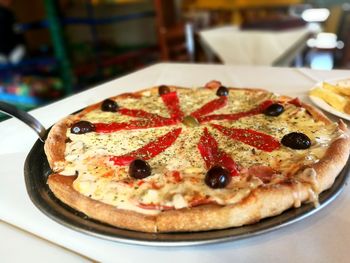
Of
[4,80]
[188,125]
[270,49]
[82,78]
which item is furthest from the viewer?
[82,78]

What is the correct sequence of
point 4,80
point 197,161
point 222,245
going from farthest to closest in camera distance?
point 4,80 → point 197,161 → point 222,245

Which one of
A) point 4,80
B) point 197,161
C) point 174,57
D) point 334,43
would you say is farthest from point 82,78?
point 334,43

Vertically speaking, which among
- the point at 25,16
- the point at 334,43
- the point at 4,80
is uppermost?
the point at 25,16

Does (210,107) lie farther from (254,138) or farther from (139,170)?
(139,170)

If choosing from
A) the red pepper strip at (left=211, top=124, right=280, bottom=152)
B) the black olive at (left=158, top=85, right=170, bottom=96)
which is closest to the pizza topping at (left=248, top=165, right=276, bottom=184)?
the red pepper strip at (left=211, top=124, right=280, bottom=152)

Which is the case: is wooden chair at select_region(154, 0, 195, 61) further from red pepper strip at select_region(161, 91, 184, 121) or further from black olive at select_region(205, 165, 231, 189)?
black olive at select_region(205, 165, 231, 189)

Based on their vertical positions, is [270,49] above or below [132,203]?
below

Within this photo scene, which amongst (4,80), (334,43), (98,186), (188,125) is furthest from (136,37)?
(98,186)

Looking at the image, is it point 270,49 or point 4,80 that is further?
point 4,80

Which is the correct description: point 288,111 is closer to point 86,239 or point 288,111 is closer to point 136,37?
point 86,239
